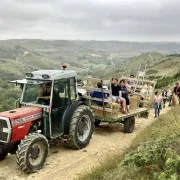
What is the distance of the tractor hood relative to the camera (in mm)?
7309

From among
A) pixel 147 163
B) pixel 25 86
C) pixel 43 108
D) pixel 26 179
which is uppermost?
pixel 25 86

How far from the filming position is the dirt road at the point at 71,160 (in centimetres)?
704

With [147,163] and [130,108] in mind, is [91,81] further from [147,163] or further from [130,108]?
[147,163]

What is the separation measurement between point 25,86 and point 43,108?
1070mm

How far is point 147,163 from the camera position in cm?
511

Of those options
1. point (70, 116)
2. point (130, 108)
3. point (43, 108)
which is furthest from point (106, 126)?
point (43, 108)

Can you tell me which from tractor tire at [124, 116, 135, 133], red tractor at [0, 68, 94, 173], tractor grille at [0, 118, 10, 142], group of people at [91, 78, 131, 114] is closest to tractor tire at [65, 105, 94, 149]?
red tractor at [0, 68, 94, 173]

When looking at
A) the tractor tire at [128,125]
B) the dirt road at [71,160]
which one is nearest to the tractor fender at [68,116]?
the dirt road at [71,160]

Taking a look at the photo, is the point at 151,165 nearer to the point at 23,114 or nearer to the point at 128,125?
the point at 23,114

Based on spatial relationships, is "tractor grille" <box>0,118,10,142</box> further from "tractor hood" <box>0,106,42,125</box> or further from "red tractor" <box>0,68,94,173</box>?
"tractor hood" <box>0,106,42,125</box>

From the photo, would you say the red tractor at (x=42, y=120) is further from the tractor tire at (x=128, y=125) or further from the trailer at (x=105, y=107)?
the tractor tire at (x=128, y=125)

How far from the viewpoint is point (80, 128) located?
9141 mm

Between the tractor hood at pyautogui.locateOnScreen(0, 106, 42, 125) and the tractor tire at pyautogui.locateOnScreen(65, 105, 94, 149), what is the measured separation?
109 centimetres

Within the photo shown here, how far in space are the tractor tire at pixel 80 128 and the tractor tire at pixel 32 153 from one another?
126 centimetres
